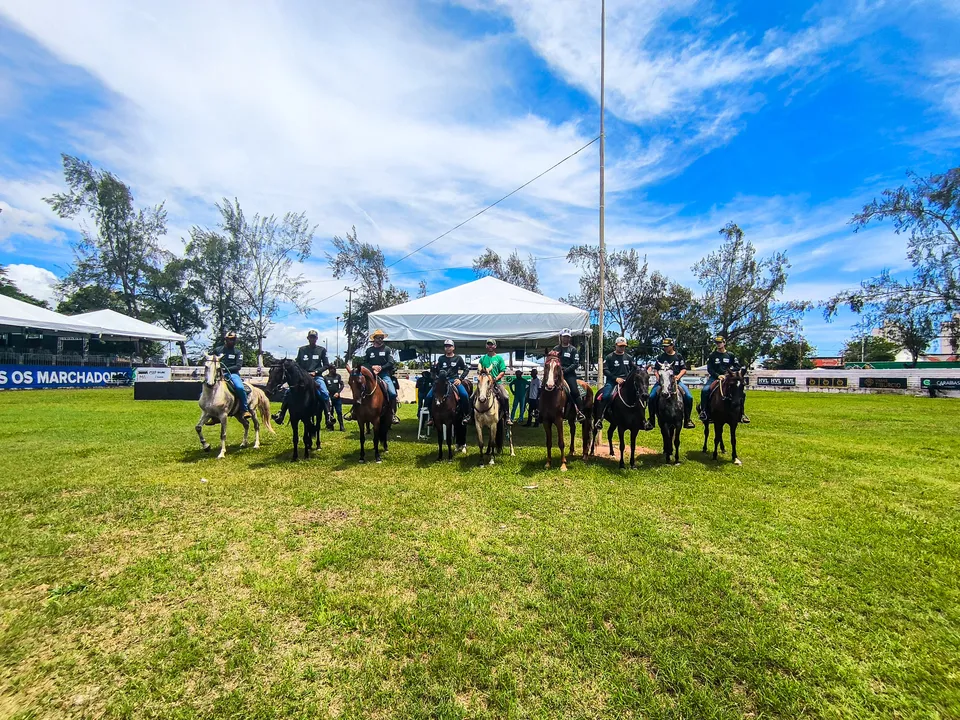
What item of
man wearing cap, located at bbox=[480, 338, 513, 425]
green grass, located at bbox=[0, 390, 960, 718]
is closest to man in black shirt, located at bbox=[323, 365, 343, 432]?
man wearing cap, located at bbox=[480, 338, 513, 425]

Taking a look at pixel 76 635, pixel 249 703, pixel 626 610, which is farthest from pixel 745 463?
pixel 76 635

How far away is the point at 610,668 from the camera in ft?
9.46

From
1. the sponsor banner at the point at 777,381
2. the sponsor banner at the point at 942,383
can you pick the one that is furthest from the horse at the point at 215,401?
the sponsor banner at the point at 777,381

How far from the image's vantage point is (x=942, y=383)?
2536 centimetres

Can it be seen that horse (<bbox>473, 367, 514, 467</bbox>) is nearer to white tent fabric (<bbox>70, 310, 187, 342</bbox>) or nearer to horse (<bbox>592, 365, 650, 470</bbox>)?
horse (<bbox>592, 365, 650, 470</bbox>)

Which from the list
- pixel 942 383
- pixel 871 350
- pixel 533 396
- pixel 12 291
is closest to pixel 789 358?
pixel 871 350

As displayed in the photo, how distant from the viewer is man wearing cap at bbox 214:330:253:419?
31.7 feet

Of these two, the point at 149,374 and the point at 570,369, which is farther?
the point at 149,374

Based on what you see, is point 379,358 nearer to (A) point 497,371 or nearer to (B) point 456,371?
(B) point 456,371

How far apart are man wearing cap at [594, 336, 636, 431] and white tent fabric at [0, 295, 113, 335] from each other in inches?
1374

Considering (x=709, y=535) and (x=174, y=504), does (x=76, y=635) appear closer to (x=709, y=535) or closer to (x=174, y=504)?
(x=174, y=504)

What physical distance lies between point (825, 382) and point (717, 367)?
97.2ft

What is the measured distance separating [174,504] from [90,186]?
5206 cm

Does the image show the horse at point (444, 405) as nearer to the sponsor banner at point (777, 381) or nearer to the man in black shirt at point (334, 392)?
the man in black shirt at point (334, 392)
